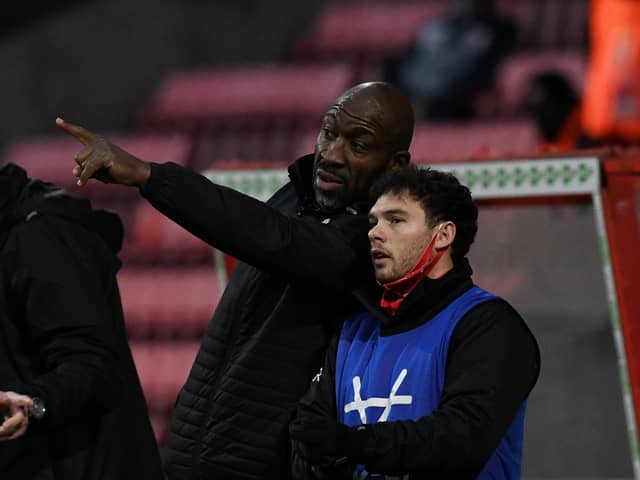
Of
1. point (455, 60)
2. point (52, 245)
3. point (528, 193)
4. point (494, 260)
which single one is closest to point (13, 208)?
point (52, 245)

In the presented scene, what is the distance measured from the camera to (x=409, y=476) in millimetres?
2697

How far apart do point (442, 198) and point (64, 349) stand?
0.84 m

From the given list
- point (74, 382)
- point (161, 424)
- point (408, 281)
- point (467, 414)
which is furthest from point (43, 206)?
point (161, 424)

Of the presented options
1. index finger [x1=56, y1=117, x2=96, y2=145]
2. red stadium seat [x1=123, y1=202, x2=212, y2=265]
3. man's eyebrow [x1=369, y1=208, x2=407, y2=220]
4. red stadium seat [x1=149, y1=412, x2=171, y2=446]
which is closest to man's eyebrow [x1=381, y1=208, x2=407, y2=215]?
man's eyebrow [x1=369, y1=208, x2=407, y2=220]

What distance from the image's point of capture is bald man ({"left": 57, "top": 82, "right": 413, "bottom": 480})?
9.34ft

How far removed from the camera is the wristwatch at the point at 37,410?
114 inches

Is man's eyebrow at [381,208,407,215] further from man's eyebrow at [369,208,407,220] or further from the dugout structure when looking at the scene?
the dugout structure

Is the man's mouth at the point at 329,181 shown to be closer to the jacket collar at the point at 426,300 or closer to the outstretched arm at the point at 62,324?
the jacket collar at the point at 426,300

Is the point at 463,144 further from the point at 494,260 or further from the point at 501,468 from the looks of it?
the point at 501,468

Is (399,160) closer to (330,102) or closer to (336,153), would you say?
(336,153)

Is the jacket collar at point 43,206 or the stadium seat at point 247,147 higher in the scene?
the stadium seat at point 247,147

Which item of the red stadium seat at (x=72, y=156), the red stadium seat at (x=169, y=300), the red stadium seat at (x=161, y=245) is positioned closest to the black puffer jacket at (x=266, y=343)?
the red stadium seat at (x=169, y=300)

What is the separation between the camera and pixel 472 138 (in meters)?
7.84

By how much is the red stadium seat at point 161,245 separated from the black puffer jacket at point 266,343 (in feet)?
16.0
